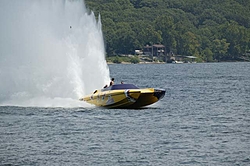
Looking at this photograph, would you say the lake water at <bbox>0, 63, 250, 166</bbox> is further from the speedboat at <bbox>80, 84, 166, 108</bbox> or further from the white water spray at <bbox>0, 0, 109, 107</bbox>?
the white water spray at <bbox>0, 0, 109, 107</bbox>

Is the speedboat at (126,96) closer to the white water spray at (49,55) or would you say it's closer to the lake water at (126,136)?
the lake water at (126,136)

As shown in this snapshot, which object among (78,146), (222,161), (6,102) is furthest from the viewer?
(6,102)

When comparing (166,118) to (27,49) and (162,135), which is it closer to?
(162,135)

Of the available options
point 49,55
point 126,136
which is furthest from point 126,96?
point 49,55

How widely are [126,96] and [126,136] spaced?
356 inches

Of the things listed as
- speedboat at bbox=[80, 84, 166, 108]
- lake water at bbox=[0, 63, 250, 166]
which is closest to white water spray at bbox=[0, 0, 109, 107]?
speedboat at bbox=[80, 84, 166, 108]

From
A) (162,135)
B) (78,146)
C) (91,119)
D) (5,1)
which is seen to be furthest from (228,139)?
(5,1)

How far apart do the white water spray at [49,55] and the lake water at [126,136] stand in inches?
142

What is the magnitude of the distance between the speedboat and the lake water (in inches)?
20.8

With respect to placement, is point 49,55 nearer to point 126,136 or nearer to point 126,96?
point 126,96

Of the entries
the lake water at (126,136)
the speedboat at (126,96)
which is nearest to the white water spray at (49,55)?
the speedboat at (126,96)

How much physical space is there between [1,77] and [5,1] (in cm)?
1265

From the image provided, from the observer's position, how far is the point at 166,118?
39.1 metres

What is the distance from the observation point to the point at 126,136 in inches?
1281
